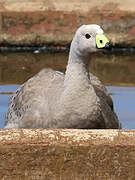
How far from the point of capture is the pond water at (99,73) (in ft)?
25.3

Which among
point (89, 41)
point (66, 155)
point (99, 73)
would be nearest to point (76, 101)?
point (89, 41)

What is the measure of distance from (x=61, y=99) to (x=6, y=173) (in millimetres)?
1239

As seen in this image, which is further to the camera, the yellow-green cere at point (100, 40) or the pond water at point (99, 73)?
the pond water at point (99, 73)

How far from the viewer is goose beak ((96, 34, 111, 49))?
525cm

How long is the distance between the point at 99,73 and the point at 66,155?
5008 mm

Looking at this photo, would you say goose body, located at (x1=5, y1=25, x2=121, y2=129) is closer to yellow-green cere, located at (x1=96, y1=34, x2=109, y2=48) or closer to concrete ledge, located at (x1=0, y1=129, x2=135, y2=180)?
yellow-green cere, located at (x1=96, y1=34, x2=109, y2=48)

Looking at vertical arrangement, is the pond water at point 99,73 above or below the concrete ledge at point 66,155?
above

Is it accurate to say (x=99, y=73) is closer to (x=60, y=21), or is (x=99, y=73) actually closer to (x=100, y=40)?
(x=60, y=21)

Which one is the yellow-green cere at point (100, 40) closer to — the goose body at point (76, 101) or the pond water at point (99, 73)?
the goose body at point (76, 101)

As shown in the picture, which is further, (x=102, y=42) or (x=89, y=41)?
(x=89, y=41)

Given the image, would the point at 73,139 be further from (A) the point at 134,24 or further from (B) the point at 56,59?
(A) the point at 134,24

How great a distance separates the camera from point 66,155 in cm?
452

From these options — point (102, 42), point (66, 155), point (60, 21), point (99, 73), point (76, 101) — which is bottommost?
point (66, 155)

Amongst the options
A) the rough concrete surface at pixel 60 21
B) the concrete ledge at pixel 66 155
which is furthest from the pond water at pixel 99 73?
the concrete ledge at pixel 66 155
